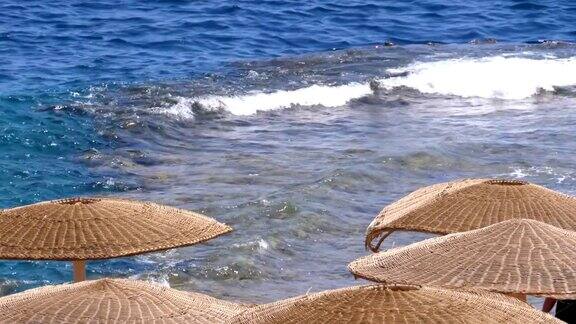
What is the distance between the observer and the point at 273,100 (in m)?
18.6

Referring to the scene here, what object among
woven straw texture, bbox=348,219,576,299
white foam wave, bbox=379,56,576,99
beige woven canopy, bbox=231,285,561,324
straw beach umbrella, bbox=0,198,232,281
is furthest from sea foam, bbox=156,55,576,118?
beige woven canopy, bbox=231,285,561,324

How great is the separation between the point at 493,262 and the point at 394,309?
4.38 feet

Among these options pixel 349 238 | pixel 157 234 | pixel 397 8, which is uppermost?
pixel 157 234

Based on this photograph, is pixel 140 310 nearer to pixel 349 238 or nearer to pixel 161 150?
pixel 349 238

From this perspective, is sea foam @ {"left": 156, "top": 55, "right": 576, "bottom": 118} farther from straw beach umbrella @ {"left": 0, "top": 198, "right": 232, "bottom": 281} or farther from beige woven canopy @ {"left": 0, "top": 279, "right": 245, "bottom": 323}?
beige woven canopy @ {"left": 0, "top": 279, "right": 245, "bottom": 323}

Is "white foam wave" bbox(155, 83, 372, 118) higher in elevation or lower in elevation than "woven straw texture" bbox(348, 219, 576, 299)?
lower

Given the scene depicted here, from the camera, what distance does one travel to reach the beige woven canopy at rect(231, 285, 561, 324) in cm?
420

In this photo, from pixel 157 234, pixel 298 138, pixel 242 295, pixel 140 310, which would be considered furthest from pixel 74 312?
pixel 298 138

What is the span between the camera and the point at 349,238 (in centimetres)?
1116

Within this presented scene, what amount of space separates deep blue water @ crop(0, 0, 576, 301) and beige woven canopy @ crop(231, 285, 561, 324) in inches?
203

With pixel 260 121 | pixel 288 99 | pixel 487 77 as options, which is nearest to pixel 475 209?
pixel 260 121

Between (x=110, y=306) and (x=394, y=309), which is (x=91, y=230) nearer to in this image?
(x=110, y=306)

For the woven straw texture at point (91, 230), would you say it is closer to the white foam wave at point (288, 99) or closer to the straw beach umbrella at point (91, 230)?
the straw beach umbrella at point (91, 230)

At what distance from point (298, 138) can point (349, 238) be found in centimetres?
502
